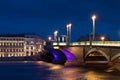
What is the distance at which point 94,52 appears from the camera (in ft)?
328

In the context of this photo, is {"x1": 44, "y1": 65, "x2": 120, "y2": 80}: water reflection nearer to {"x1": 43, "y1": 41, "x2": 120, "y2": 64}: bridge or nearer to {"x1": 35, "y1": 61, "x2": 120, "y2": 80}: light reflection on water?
{"x1": 35, "y1": 61, "x2": 120, "y2": 80}: light reflection on water

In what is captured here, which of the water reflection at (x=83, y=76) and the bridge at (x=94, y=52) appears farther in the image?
the bridge at (x=94, y=52)

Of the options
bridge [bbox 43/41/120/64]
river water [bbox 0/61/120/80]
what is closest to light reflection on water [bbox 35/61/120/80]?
river water [bbox 0/61/120/80]

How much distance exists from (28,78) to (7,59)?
271 feet

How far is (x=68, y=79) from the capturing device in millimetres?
73875

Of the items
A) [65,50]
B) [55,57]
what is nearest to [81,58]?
[65,50]

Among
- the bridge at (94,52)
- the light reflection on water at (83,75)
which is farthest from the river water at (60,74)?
the bridge at (94,52)

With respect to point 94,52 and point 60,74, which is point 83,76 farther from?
point 94,52

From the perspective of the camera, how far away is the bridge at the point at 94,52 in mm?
80438

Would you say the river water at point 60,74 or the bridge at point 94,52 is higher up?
the bridge at point 94,52

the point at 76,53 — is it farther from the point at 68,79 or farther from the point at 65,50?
the point at 68,79

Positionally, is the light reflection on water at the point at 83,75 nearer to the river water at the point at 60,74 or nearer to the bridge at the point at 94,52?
the river water at the point at 60,74

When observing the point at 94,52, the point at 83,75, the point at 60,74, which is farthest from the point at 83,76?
the point at 94,52

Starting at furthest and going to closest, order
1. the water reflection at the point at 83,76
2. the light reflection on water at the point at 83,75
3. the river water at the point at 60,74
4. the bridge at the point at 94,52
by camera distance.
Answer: the bridge at the point at 94,52 → the river water at the point at 60,74 → the light reflection on water at the point at 83,75 → the water reflection at the point at 83,76
